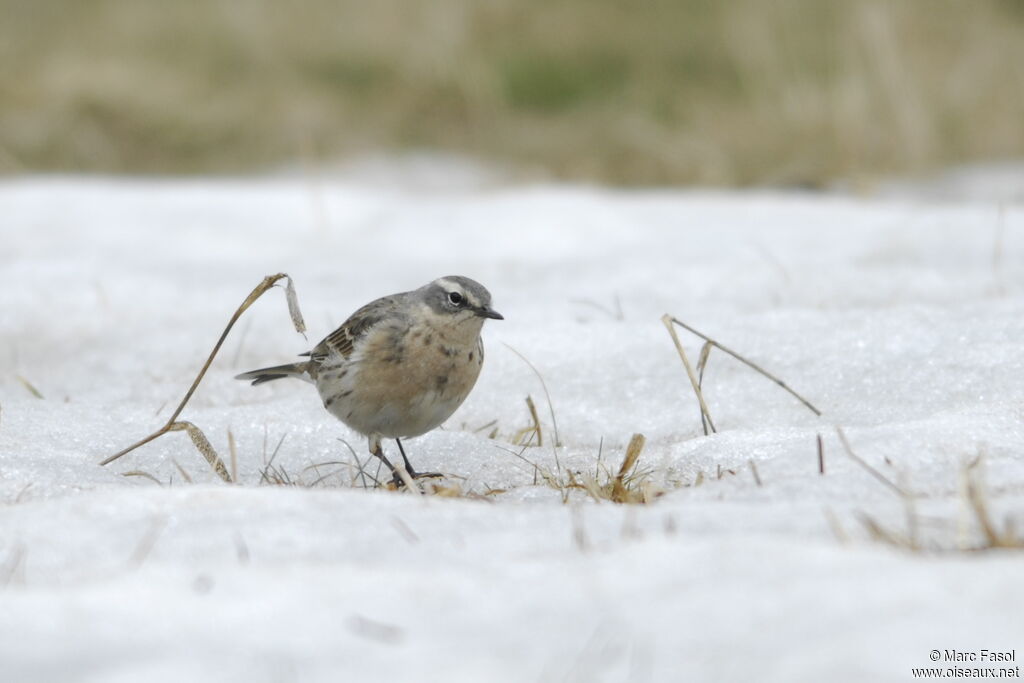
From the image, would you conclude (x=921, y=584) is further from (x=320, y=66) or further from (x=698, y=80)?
(x=320, y=66)

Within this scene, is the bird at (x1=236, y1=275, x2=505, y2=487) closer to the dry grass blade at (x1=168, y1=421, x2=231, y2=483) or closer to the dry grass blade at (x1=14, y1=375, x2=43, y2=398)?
the dry grass blade at (x1=168, y1=421, x2=231, y2=483)

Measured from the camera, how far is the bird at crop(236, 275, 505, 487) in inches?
184

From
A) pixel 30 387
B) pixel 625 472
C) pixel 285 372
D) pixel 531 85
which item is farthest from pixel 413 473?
pixel 531 85

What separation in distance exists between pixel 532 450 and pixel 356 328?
1171 mm

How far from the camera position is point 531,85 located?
15.1 meters

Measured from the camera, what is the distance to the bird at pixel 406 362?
4680 millimetres

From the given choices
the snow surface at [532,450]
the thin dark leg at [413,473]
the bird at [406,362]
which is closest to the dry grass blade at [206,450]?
the snow surface at [532,450]

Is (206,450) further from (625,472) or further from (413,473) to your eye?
(625,472)

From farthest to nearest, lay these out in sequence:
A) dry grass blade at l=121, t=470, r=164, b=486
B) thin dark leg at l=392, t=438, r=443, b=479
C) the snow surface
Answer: thin dark leg at l=392, t=438, r=443, b=479 < dry grass blade at l=121, t=470, r=164, b=486 < the snow surface

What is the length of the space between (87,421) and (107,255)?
363 cm

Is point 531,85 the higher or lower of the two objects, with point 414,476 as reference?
higher

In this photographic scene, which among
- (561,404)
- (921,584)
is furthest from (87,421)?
(921,584)

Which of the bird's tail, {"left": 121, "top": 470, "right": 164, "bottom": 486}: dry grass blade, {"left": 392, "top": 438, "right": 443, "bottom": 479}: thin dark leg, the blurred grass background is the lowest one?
{"left": 392, "top": 438, "right": 443, "bottom": 479}: thin dark leg

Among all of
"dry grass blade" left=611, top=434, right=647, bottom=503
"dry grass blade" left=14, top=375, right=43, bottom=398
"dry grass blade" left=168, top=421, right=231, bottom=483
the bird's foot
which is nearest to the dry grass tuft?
"dry grass blade" left=611, top=434, right=647, bottom=503
